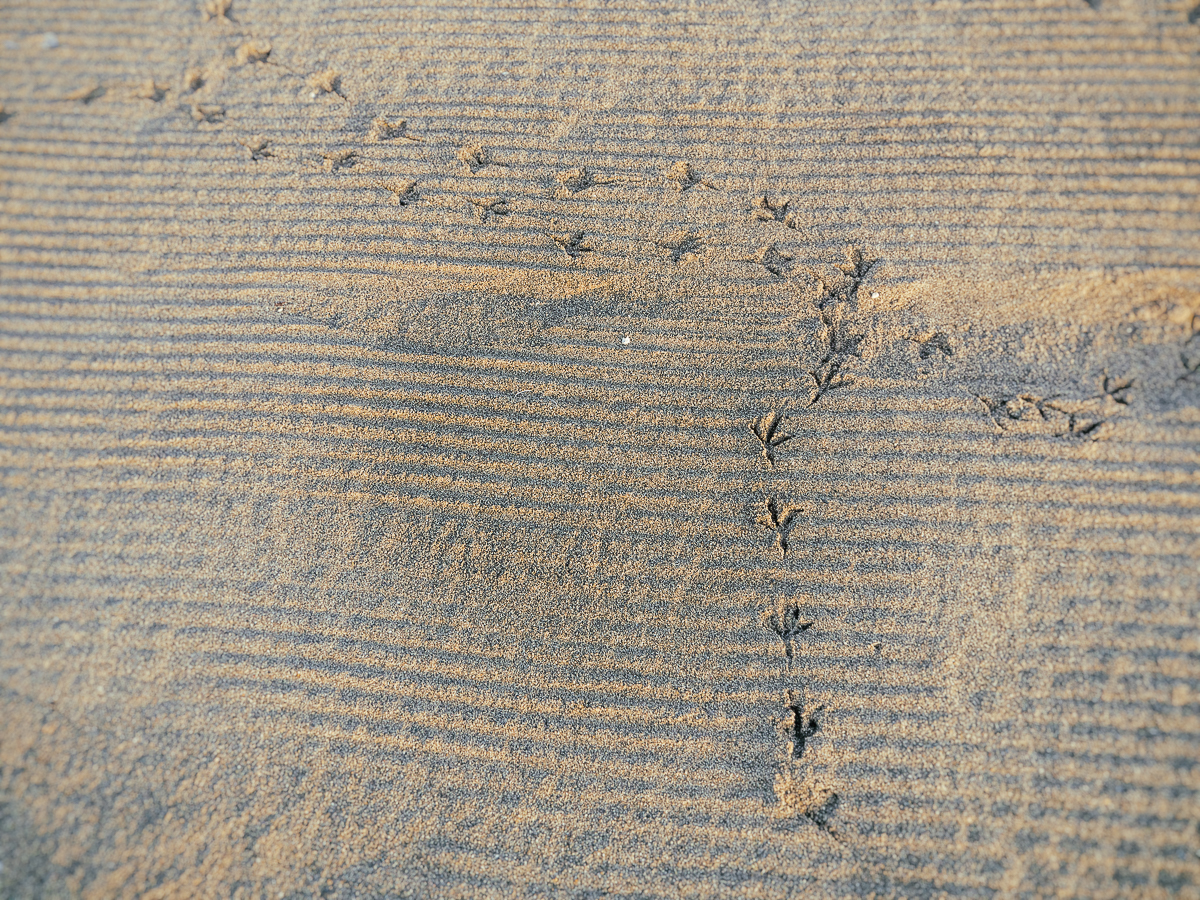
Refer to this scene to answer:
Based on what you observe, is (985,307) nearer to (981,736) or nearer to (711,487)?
(711,487)

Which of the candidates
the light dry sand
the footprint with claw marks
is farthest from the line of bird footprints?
the footprint with claw marks

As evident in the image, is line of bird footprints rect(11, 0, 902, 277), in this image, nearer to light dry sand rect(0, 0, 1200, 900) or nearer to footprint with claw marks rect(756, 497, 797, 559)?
light dry sand rect(0, 0, 1200, 900)

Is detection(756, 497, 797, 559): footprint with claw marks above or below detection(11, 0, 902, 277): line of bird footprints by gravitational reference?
below

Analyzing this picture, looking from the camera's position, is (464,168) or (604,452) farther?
(464,168)

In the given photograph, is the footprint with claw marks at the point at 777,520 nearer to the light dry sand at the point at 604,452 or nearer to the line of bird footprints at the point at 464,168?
the light dry sand at the point at 604,452

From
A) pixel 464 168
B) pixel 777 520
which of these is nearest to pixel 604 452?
pixel 777 520

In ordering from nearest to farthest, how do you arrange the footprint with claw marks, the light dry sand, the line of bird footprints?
the light dry sand < the footprint with claw marks < the line of bird footprints

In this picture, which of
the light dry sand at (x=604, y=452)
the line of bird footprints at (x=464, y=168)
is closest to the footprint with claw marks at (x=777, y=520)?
the light dry sand at (x=604, y=452)

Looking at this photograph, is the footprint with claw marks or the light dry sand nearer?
the light dry sand

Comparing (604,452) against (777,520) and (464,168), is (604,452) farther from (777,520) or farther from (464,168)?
(464,168)
